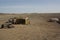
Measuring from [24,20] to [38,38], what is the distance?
1179 cm

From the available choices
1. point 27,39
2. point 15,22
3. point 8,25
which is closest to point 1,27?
point 8,25

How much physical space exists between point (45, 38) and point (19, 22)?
1218cm

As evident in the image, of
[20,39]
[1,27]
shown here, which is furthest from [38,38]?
[1,27]

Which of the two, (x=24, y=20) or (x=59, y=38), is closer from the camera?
A: (x=59, y=38)

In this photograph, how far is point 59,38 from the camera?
46.6 feet

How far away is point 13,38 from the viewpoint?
14133 mm

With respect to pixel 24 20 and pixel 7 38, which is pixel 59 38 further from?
pixel 24 20

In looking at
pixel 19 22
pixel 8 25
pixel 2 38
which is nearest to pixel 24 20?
pixel 19 22

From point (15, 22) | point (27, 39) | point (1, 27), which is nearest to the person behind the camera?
point (27, 39)

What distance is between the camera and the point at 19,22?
85.1 ft

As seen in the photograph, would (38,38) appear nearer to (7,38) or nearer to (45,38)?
(45,38)

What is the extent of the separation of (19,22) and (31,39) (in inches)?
487

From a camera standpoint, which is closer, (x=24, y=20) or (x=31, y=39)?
(x=31, y=39)

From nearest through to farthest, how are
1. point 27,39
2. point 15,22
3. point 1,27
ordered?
point 27,39, point 1,27, point 15,22
